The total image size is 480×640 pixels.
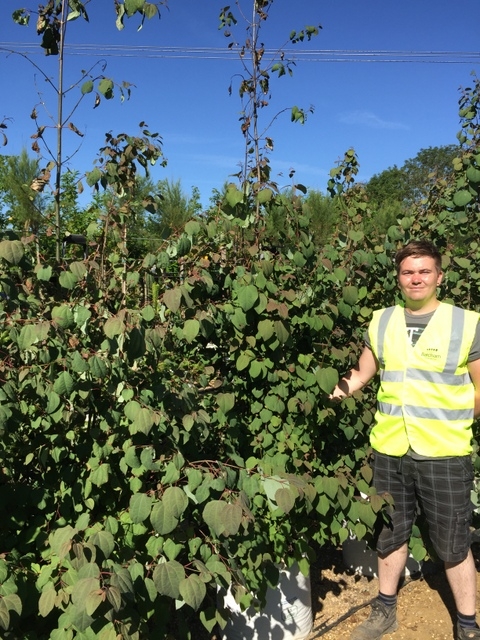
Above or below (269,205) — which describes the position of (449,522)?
below

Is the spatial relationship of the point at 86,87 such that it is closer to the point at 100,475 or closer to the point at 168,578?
the point at 100,475

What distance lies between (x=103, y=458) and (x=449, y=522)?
141 centimetres

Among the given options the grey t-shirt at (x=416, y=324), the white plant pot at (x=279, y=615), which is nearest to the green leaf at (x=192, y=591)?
the white plant pot at (x=279, y=615)

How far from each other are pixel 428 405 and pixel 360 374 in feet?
0.95

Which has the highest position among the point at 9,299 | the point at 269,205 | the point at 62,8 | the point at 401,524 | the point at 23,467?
the point at 62,8

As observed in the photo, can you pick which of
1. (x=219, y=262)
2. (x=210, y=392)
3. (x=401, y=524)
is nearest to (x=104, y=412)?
(x=210, y=392)

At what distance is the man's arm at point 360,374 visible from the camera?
7.54 ft

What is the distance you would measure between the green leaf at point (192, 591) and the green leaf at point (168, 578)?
0.01 meters

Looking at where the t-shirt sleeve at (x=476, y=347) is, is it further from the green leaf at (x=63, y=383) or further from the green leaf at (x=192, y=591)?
the green leaf at (x=63, y=383)

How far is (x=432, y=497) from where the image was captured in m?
2.31

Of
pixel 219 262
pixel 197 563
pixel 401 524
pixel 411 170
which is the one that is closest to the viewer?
pixel 197 563

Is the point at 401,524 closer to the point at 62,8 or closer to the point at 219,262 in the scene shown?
the point at 219,262

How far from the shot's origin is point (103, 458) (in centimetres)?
181

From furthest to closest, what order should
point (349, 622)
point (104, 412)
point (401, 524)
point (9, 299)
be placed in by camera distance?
point (349, 622), point (401, 524), point (104, 412), point (9, 299)
